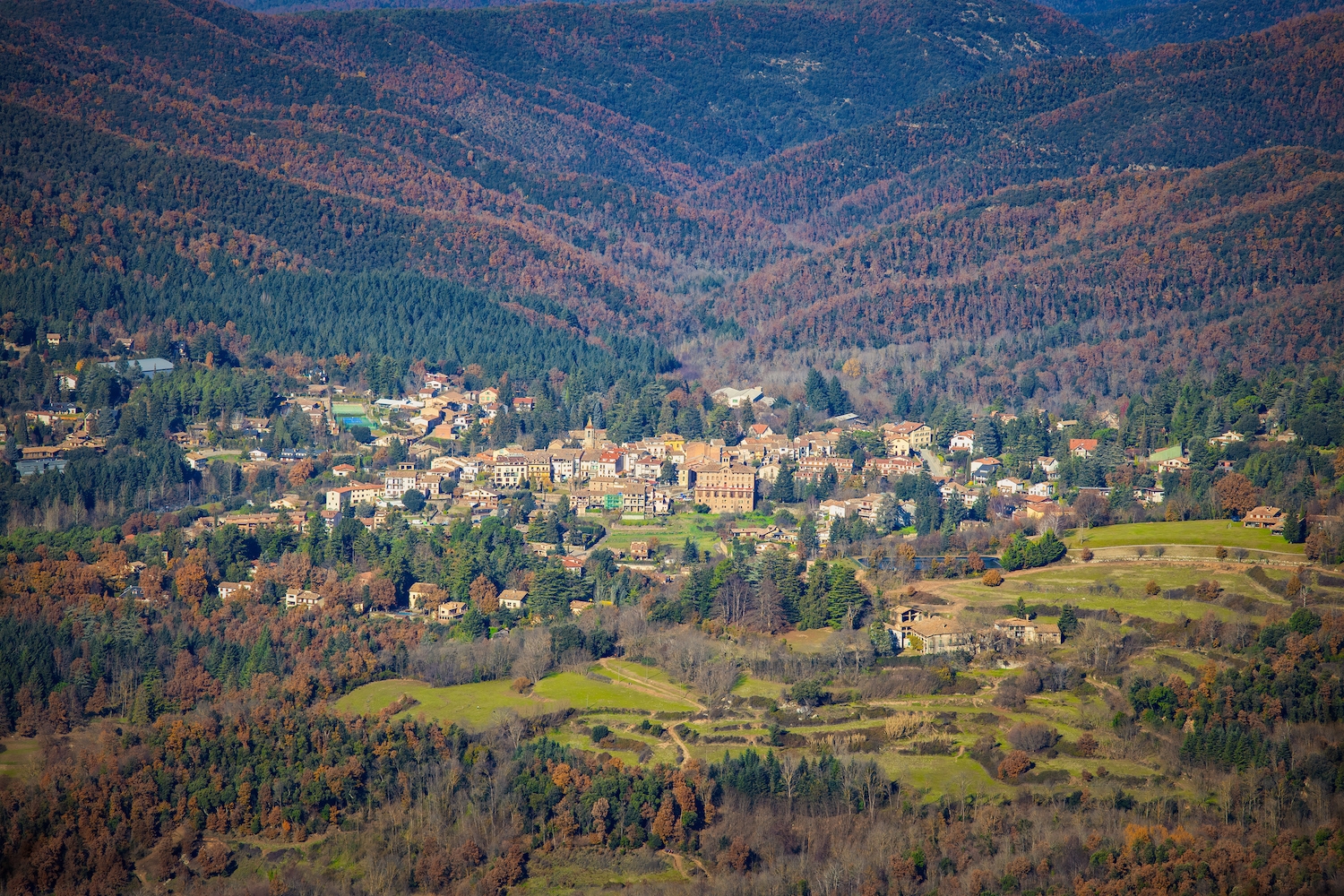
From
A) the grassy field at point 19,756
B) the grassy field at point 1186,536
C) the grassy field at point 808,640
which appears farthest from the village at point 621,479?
the grassy field at point 19,756

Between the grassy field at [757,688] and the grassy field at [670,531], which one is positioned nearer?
the grassy field at [757,688]

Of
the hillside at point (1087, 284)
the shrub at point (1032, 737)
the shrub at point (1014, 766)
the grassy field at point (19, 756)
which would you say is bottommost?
the grassy field at point (19, 756)

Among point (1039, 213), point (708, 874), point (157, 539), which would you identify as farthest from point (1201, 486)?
point (1039, 213)

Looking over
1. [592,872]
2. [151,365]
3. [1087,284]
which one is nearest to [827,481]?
[592,872]

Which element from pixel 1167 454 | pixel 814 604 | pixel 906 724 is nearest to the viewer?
pixel 906 724

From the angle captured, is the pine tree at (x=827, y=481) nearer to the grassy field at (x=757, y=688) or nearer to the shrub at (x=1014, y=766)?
the grassy field at (x=757, y=688)

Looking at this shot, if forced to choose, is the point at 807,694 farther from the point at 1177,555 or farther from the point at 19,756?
the point at 19,756
